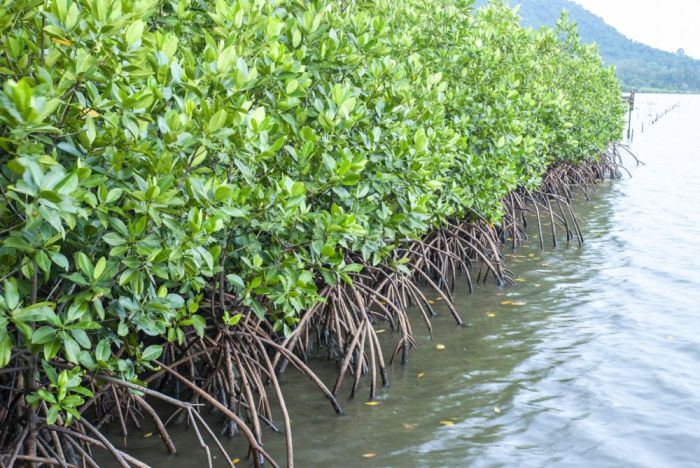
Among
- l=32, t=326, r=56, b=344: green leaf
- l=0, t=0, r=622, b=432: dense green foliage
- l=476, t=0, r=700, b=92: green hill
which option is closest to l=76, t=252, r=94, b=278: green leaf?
l=0, t=0, r=622, b=432: dense green foliage

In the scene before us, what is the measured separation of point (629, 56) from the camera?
105 metres

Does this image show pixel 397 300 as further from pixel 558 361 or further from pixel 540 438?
pixel 540 438

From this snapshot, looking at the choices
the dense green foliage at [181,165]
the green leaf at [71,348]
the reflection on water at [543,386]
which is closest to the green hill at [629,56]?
the reflection on water at [543,386]

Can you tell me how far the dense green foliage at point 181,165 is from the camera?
2523 mm

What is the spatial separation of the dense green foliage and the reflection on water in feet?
2.64

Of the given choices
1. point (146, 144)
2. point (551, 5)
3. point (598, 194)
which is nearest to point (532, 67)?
point (598, 194)

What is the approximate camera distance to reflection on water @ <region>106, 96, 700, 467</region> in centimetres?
405

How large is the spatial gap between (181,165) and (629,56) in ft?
369

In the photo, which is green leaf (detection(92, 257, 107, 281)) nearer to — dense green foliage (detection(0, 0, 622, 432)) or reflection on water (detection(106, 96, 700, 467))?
dense green foliage (detection(0, 0, 622, 432))

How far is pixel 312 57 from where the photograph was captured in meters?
4.46

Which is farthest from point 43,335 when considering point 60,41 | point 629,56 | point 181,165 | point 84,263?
point 629,56

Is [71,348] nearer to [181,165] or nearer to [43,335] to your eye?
[43,335]

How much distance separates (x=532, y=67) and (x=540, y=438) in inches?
274

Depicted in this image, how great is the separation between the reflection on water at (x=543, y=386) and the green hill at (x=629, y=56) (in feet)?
265
